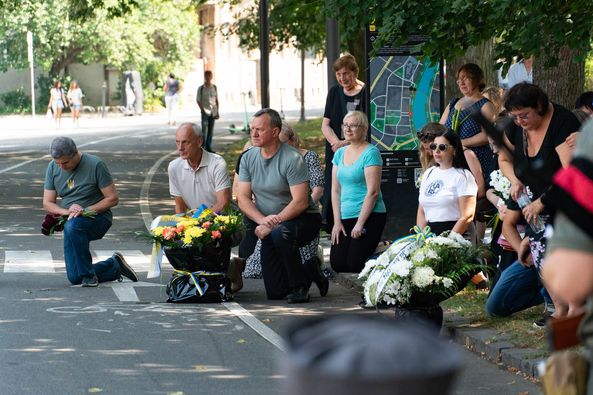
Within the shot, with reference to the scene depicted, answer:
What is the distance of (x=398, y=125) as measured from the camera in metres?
15.3

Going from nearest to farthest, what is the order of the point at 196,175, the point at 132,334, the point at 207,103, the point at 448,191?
the point at 132,334 → the point at 448,191 → the point at 196,175 → the point at 207,103

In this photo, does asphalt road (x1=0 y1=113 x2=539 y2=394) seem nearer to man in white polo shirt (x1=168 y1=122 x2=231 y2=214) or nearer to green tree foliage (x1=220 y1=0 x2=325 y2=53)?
man in white polo shirt (x1=168 y1=122 x2=231 y2=214)

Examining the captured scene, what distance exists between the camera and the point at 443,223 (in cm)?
1095

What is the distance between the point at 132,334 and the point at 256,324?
104 centimetres

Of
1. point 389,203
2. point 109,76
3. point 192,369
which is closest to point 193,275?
point 192,369

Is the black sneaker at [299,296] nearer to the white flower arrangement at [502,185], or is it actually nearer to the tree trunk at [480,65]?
the white flower arrangement at [502,185]

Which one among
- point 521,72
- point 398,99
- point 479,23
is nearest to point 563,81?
point 521,72

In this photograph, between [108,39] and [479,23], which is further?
[108,39]

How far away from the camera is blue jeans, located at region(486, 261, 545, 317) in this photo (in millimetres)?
9602

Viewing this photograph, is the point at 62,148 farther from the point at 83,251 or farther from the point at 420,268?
the point at 420,268

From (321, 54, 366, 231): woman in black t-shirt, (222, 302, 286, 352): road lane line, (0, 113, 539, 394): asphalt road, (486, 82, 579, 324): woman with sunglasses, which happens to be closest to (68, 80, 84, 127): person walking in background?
(0, 113, 539, 394): asphalt road

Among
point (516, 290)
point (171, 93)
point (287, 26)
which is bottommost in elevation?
point (171, 93)

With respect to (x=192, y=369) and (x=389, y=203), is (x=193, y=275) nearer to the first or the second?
(x=192, y=369)

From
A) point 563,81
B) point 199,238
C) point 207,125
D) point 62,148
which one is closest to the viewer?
point 199,238
